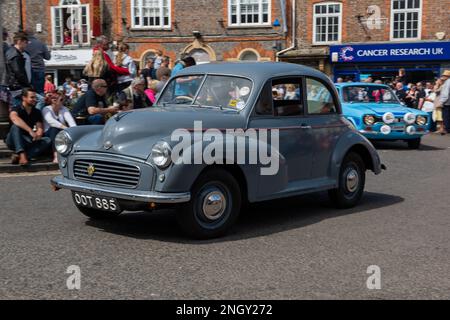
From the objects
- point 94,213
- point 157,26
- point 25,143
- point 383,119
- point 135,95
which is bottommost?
point 94,213

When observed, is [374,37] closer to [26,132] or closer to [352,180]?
[26,132]

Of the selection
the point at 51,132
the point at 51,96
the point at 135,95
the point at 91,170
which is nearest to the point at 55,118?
the point at 51,132

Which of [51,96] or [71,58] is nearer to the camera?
[51,96]

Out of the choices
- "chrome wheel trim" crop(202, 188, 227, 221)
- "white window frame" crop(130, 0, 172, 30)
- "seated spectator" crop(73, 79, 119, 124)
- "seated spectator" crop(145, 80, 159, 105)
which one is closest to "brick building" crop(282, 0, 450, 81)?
"white window frame" crop(130, 0, 172, 30)

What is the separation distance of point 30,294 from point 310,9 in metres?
26.9

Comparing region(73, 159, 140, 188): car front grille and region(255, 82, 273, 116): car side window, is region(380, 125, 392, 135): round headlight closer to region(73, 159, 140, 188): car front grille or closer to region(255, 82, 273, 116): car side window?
region(255, 82, 273, 116): car side window

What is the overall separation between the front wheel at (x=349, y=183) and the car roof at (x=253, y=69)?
3.90 ft

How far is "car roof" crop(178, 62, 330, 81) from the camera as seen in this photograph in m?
6.49

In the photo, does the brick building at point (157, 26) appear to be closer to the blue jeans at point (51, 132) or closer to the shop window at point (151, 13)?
the shop window at point (151, 13)

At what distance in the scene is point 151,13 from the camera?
102 feet

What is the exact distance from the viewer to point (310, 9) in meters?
29.0

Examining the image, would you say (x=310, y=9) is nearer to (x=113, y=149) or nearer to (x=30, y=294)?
(x=113, y=149)

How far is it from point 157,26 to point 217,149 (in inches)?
1049
